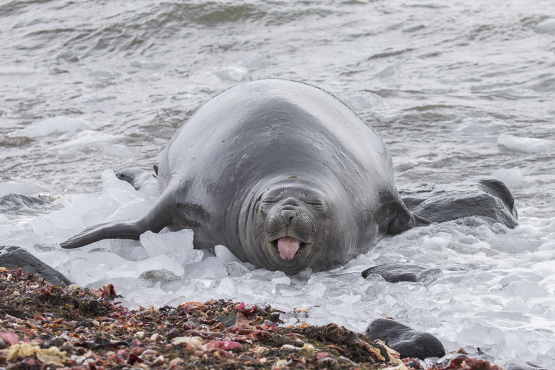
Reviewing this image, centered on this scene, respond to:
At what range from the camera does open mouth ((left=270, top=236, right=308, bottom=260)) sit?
4.04 metres

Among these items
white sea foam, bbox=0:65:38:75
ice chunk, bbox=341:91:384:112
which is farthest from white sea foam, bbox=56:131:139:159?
white sea foam, bbox=0:65:38:75

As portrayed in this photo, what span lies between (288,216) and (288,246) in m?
0.23

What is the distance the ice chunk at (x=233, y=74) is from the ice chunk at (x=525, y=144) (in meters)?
5.73

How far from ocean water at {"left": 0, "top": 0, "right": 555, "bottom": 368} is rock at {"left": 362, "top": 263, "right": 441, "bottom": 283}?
0.09 m

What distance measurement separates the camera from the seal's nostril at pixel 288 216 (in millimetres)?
3910

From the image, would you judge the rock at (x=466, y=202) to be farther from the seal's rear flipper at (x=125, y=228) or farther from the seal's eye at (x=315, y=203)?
the seal's rear flipper at (x=125, y=228)

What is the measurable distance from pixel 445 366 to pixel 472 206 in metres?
3.06

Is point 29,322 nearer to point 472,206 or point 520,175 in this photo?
point 472,206

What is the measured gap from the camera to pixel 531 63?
11.9 meters

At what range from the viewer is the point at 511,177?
683 cm

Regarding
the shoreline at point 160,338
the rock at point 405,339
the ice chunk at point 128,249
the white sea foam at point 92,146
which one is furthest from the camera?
the white sea foam at point 92,146

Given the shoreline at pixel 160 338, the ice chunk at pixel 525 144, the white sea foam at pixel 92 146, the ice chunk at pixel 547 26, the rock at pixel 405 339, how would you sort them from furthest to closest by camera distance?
the ice chunk at pixel 547 26
the white sea foam at pixel 92 146
the ice chunk at pixel 525 144
the rock at pixel 405 339
the shoreline at pixel 160 338

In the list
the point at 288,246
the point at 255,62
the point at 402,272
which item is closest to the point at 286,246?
the point at 288,246

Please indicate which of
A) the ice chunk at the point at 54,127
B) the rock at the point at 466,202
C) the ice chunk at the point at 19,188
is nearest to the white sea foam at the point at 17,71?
the ice chunk at the point at 54,127
